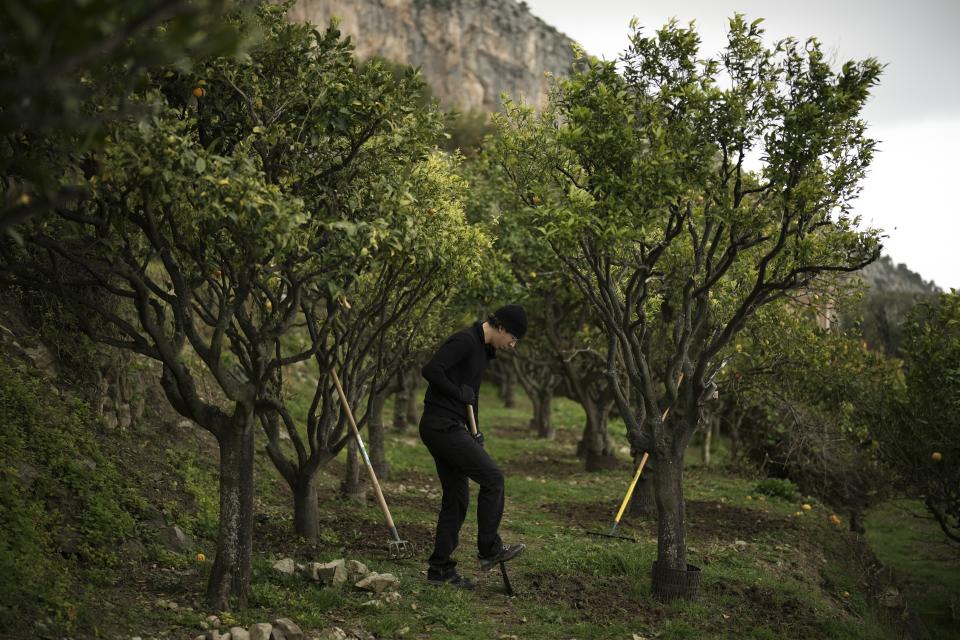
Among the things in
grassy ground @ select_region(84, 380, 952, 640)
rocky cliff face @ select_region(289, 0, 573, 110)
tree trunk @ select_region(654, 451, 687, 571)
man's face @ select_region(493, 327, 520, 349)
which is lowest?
grassy ground @ select_region(84, 380, 952, 640)

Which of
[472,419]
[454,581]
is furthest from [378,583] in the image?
[472,419]

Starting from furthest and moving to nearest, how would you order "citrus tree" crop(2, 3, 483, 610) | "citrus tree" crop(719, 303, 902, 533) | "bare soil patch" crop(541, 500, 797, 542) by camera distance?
"citrus tree" crop(719, 303, 902, 533) < "bare soil patch" crop(541, 500, 797, 542) < "citrus tree" crop(2, 3, 483, 610)

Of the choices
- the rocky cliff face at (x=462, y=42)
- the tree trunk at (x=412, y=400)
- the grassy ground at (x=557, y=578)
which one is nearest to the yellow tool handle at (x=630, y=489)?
the grassy ground at (x=557, y=578)

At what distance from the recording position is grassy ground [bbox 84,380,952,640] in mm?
7484

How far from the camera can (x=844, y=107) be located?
8.15 m

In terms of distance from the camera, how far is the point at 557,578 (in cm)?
927

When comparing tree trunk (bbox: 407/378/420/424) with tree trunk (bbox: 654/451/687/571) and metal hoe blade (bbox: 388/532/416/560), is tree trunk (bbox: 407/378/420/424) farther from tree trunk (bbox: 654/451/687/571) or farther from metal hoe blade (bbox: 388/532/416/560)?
tree trunk (bbox: 654/451/687/571)

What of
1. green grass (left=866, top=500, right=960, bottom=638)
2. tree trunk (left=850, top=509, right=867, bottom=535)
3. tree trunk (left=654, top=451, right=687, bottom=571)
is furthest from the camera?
tree trunk (left=850, top=509, right=867, bottom=535)

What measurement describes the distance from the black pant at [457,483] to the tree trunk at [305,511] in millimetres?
1913

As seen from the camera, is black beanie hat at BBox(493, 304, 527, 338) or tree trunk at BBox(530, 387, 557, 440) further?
tree trunk at BBox(530, 387, 557, 440)

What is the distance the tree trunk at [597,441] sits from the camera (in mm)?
20078

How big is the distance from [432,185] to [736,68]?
3.86 meters

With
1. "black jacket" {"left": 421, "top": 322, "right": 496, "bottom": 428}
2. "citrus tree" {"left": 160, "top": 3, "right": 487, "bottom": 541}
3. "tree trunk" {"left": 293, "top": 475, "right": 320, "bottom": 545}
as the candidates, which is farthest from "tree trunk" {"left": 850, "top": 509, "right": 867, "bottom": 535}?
"citrus tree" {"left": 160, "top": 3, "right": 487, "bottom": 541}

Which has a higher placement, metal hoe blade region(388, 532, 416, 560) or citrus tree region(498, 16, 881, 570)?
citrus tree region(498, 16, 881, 570)
